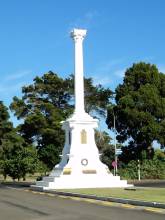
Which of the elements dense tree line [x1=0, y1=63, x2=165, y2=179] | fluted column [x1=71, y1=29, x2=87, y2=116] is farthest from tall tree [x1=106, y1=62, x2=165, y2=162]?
fluted column [x1=71, y1=29, x2=87, y2=116]

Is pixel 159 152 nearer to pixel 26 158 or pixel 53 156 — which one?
pixel 53 156

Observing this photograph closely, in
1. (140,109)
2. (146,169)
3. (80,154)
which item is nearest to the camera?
(80,154)

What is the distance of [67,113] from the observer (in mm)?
72750

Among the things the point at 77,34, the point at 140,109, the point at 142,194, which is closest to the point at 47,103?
the point at 140,109

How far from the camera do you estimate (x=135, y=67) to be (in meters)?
61.5

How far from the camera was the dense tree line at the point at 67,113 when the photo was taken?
57.9 meters

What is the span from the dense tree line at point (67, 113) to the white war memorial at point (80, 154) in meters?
17.8

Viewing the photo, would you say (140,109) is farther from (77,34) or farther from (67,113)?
(77,34)

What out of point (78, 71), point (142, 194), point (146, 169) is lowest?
point (142, 194)

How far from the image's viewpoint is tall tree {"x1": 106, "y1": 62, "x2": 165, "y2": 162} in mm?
57719

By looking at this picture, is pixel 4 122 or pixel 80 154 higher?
pixel 4 122

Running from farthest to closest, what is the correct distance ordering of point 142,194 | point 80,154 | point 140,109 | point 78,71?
point 140,109 < point 78,71 < point 80,154 < point 142,194

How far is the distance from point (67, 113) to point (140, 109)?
16.3 meters

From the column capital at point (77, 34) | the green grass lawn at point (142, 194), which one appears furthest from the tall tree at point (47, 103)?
the green grass lawn at point (142, 194)
